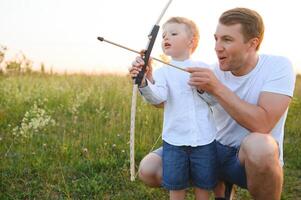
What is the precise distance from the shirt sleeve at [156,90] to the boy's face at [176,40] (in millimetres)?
139

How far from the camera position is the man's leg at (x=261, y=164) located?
9.93ft

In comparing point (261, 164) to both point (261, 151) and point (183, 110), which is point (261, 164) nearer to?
point (261, 151)

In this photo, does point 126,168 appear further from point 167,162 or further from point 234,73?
point 234,73

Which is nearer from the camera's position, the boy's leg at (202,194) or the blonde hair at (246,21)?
the blonde hair at (246,21)

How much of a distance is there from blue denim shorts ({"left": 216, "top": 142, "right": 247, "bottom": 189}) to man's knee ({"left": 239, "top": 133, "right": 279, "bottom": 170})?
211 millimetres

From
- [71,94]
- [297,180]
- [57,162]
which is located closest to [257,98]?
[297,180]

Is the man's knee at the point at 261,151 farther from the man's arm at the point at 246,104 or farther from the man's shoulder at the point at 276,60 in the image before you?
the man's shoulder at the point at 276,60

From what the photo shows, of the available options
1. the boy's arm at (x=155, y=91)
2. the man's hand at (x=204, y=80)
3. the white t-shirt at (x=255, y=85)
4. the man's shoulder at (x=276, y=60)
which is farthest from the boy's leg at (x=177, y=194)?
the man's shoulder at (x=276, y=60)

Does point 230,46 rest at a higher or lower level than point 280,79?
higher

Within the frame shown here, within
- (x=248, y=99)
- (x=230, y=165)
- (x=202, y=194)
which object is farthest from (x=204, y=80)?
(x=202, y=194)

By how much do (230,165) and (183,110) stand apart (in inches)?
17.8

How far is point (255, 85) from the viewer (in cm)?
323

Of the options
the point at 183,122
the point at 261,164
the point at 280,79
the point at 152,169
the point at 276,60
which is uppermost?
the point at 276,60

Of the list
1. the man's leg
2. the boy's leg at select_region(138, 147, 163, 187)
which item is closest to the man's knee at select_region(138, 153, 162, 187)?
the boy's leg at select_region(138, 147, 163, 187)
